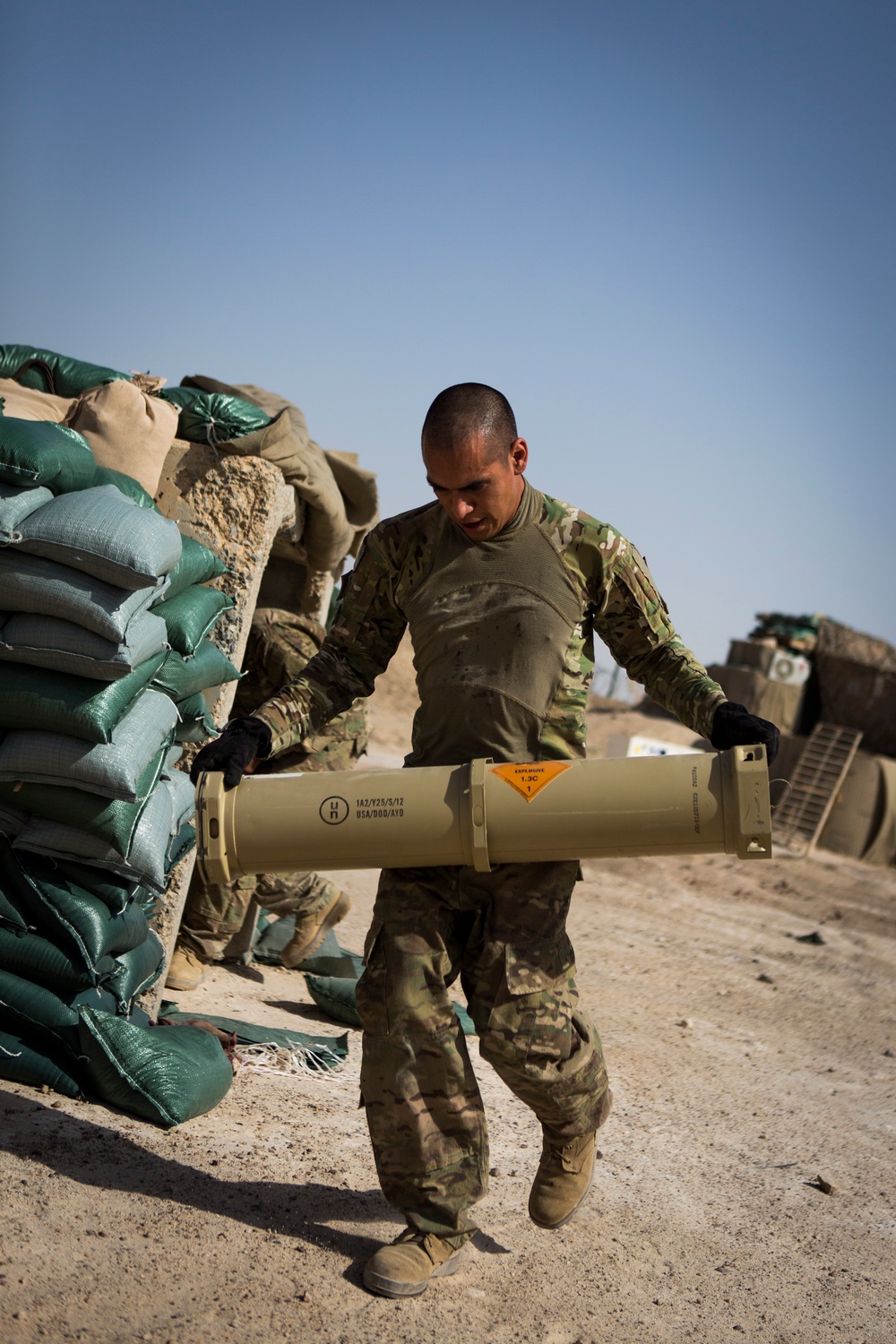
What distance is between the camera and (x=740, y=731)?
2.56 m

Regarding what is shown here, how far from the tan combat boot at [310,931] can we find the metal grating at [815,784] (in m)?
8.51

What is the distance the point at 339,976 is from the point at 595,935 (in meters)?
2.27

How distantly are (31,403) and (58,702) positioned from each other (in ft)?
4.30

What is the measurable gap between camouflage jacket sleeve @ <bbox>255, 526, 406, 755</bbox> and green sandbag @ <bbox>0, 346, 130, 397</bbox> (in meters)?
1.92

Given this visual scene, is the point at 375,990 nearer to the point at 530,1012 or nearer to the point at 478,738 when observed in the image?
the point at 530,1012

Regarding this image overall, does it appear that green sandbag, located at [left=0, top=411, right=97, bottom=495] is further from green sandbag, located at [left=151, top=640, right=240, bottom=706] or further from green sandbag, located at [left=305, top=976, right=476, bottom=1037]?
green sandbag, located at [left=305, top=976, right=476, bottom=1037]

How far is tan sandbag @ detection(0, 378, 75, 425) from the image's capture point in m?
4.05

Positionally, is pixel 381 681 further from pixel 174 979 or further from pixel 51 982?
pixel 51 982

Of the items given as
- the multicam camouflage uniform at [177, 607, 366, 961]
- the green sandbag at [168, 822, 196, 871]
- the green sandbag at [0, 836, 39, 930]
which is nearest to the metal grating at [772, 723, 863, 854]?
the multicam camouflage uniform at [177, 607, 366, 961]

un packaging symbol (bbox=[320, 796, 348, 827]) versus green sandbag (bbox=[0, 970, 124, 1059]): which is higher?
un packaging symbol (bbox=[320, 796, 348, 827])

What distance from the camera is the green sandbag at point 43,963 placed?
11.1 ft

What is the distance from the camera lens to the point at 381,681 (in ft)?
54.2

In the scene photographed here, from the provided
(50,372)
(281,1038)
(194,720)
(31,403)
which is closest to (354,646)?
(194,720)

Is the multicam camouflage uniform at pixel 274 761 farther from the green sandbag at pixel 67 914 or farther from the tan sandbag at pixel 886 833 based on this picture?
the tan sandbag at pixel 886 833
